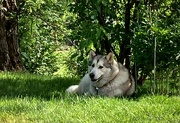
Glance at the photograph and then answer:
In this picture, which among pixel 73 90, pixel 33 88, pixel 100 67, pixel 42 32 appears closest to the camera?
pixel 100 67

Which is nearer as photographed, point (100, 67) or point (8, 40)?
point (100, 67)

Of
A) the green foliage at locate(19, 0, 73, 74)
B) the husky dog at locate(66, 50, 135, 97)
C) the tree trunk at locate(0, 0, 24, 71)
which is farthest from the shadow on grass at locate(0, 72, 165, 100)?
the green foliage at locate(19, 0, 73, 74)

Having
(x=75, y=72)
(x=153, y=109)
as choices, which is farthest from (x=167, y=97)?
(x=75, y=72)

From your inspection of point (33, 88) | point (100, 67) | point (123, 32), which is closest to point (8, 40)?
point (33, 88)

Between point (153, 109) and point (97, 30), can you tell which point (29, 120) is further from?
point (97, 30)

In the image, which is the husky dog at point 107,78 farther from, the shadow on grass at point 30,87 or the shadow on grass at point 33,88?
the shadow on grass at point 30,87

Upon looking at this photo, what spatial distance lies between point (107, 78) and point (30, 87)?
1.51m

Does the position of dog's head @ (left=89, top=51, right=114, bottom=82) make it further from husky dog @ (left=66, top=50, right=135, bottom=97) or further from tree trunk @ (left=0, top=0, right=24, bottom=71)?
tree trunk @ (left=0, top=0, right=24, bottom=71)

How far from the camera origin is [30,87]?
24.6 ft

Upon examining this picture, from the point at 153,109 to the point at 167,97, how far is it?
0.89 metres

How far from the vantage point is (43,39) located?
16500 mm

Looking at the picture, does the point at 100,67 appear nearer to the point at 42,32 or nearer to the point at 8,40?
the point at 8,40

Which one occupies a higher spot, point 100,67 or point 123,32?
point 123,32

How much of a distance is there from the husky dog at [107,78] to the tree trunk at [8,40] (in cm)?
444
